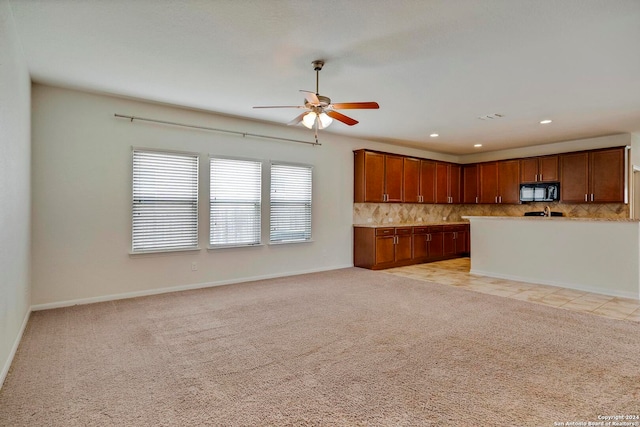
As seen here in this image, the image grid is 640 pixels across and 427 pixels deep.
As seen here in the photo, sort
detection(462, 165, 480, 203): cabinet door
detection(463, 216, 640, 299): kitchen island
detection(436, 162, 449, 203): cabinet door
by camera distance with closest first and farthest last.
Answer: detection(463, 216, 640, 299): kitchen island < detection(436, 162, 449, 203): cabinet door < detection(462, 165, 480, 203): cabinet door

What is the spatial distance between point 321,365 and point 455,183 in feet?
25.6

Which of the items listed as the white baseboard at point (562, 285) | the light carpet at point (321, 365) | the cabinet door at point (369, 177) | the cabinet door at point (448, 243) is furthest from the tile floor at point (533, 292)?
the cabinet door at point (369, 177)

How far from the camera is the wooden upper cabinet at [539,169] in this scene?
749 cm

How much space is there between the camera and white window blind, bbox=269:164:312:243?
6.13m

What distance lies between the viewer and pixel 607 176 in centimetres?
674

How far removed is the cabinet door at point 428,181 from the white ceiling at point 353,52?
3.13 m

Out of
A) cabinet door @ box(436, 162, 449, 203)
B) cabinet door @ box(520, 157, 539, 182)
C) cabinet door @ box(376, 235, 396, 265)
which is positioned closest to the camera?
cabinet door @ box(376, 235, 396, 265)

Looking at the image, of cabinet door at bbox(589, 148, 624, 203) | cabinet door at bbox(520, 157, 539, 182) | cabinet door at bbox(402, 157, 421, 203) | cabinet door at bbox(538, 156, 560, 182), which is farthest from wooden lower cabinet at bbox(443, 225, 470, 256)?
cabinet door at bbox(589, 148, 624, 203)

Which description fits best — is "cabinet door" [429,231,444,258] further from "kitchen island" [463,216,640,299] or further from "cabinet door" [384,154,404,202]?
"kitchen island" [463,216,640,299]

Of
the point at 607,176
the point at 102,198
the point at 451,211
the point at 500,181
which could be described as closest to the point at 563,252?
the point at 607,176

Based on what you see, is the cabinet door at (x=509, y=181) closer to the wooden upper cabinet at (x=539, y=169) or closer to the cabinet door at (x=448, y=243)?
the wooden upper cabinet at (x=539, y=169)

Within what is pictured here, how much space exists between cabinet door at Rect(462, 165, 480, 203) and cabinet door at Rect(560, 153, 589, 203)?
6.46 feet

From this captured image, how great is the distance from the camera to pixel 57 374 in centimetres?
253

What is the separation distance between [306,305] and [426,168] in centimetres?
549
